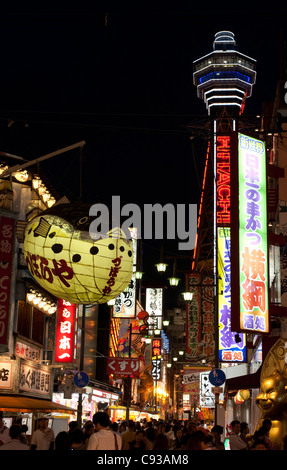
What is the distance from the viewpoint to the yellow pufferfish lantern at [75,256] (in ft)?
39.3

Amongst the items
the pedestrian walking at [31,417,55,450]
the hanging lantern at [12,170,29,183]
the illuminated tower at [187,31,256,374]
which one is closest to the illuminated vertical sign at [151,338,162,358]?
the illuminated tower at [187,31,256,374]

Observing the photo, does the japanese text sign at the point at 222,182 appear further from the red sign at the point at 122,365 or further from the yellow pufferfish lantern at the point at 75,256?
the yellow pufferfish lantern at the point at 75,256

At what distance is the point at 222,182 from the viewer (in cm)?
3547

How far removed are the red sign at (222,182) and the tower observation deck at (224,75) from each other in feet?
108

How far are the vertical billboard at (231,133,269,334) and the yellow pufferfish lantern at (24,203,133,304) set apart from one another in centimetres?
892

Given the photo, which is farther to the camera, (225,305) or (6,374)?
(225,305)

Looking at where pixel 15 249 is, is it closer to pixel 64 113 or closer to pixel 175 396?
pixel 64 113

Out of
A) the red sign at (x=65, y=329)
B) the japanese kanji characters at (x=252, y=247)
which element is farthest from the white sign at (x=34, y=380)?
the japanese kanji characters at (x=252, y=247)

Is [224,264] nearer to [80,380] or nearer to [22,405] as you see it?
[80,380]

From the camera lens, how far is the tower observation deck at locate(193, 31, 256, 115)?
69.4 meters

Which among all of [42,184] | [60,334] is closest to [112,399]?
[60,334]

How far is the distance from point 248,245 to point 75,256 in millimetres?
10524

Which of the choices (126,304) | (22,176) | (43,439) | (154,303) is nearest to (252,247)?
(22,176)
